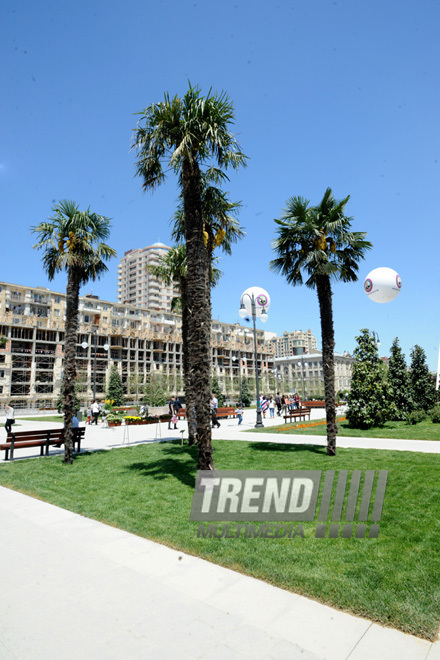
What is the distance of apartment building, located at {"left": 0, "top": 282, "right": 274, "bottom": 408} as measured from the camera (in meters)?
67.2

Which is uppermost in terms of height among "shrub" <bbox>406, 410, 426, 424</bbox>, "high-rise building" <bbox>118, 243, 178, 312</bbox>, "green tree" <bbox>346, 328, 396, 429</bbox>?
"high-rise building" <bbox>118, 243, 178, 312</bbox>

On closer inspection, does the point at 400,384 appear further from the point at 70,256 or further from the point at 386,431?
the point at 70,256

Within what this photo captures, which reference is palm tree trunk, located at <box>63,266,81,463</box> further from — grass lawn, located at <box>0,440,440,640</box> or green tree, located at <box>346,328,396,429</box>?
green tree, located at <box>346,328,396,429</box>

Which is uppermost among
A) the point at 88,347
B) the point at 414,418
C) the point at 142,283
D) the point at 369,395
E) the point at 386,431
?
the point at 142,283

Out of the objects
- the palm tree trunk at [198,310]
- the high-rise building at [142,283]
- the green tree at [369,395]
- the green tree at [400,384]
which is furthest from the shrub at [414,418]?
the high-rise building at [142,283]

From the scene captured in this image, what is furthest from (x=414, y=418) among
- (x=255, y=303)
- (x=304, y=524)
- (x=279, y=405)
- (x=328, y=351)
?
(x=304, y=524)

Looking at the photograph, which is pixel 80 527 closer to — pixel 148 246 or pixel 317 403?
pixel 317 403

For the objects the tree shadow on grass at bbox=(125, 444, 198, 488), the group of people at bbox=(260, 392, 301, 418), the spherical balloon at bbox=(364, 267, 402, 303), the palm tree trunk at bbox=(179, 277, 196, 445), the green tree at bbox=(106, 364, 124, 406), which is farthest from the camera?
the green tree at bbox=(106, 364, 124, 406)

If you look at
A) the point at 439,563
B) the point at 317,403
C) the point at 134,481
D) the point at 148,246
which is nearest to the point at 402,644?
the point at 439,563

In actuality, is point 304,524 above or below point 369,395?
below

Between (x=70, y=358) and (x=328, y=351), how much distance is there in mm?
8223

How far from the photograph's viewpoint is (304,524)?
6.26 metres

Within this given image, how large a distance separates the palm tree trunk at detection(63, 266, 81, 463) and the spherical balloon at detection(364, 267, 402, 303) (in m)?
10.0

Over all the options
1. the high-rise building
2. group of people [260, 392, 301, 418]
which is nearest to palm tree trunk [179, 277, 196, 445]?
group of people [260, 392, 301, 418]
